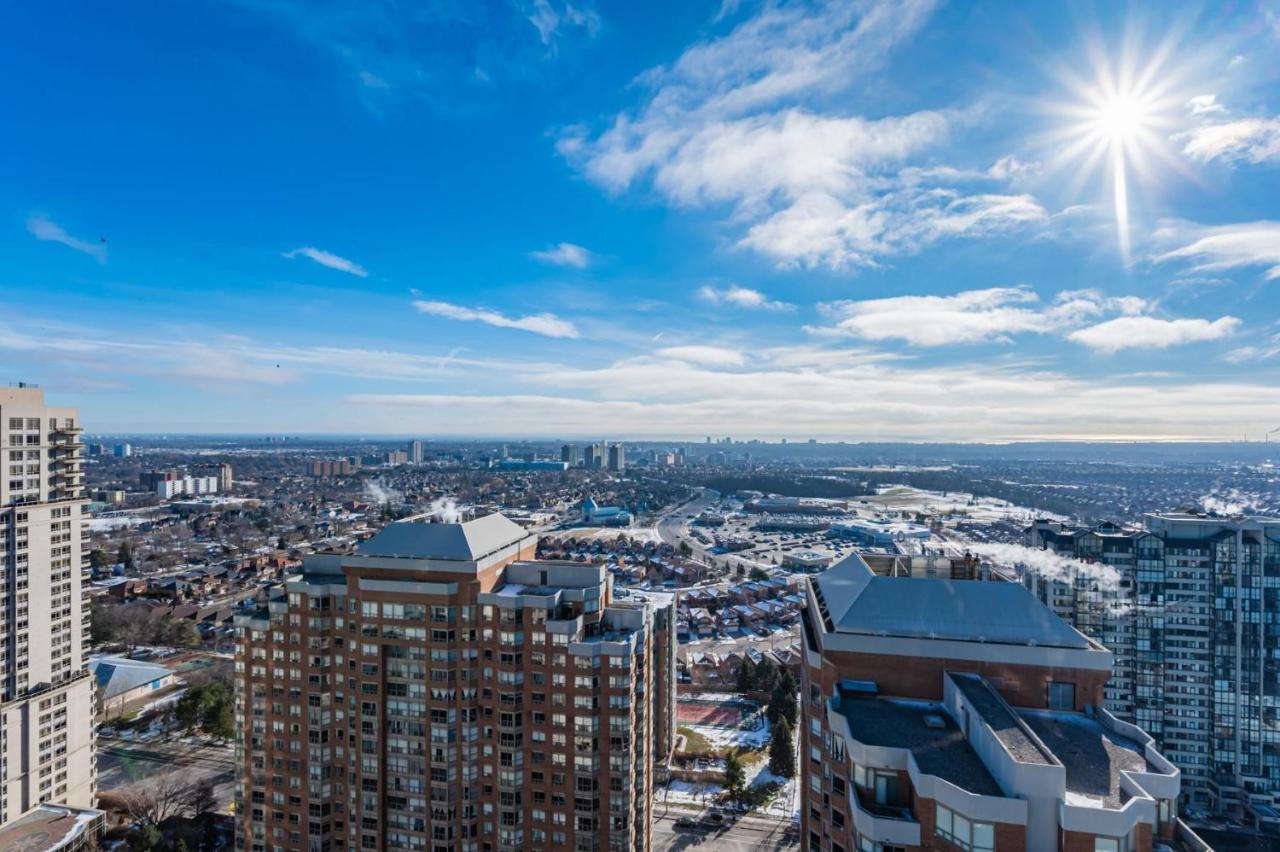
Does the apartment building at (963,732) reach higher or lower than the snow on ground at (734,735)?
higher

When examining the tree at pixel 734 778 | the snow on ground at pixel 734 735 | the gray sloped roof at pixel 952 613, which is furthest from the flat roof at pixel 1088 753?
the snow on ground at pixel 734 735

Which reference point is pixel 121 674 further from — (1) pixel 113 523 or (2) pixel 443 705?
(1) pixel 113 523

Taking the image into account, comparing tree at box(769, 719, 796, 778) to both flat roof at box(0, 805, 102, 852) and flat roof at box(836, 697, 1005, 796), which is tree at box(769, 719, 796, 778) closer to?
flat roof at box(836, 697, 1005, 796)

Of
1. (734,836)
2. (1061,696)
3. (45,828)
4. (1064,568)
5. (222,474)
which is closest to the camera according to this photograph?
(1061,696)

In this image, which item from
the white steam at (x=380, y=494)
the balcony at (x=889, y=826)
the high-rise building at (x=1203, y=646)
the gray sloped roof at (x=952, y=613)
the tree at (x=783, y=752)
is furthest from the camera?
the white steam at (x=380, y=494)

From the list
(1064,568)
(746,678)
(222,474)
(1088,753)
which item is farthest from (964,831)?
(222,474)

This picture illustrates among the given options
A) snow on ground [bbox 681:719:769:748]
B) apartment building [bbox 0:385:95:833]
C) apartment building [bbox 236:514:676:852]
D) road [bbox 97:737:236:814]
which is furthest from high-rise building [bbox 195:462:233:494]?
apartment building [bbox 236:514:676:852]

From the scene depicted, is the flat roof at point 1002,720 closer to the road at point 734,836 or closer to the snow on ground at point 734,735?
the road at point 734,836
